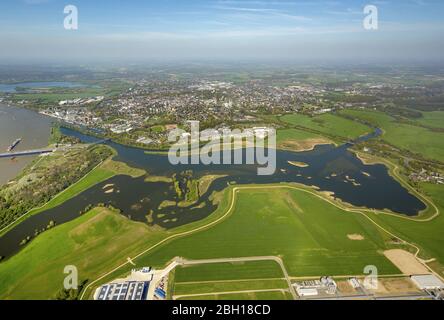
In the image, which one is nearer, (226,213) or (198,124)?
(226,213)

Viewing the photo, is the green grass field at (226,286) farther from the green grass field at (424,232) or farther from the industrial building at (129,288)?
the green grass field at (424,232)

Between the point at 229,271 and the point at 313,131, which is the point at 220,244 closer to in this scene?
the point at 229,271

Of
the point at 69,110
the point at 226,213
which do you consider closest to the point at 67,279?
the point at 226,213

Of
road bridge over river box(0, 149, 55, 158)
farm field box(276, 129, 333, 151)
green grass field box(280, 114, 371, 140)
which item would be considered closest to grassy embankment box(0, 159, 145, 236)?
road bridge over river box(0, 149, 55, 158)

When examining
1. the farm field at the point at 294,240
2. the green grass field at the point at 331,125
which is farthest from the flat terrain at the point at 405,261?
the green grass field at the point at 331,125

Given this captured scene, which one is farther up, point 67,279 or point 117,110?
point 117,110

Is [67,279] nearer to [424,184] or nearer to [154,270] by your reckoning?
[154,270]
